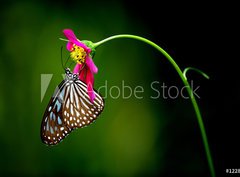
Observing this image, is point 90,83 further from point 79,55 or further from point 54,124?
point 54,124

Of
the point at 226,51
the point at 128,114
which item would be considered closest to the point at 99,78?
the point at 128,114

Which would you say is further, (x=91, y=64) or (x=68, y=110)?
(x=68, y=110)

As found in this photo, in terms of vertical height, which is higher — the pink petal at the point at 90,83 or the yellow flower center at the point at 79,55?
the yellow flower center at the point at 79,55

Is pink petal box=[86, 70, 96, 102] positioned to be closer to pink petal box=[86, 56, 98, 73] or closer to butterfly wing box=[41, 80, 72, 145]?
pink petal box=[86, 56, 98, 73]

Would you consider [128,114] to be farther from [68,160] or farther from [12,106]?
[12,106]

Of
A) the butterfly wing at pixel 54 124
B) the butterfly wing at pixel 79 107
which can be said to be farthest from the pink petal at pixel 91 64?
the butterfly wing at pixel 54 124

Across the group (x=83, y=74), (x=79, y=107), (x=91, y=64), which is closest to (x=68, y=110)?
(x=79, y=107)

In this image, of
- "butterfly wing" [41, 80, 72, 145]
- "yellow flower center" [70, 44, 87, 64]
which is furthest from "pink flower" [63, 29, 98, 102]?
"butterfly wing" [41, 80, 72, 145]

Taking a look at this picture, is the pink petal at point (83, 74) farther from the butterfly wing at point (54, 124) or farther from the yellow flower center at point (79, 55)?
the butterfly wing at point (54, 124)
